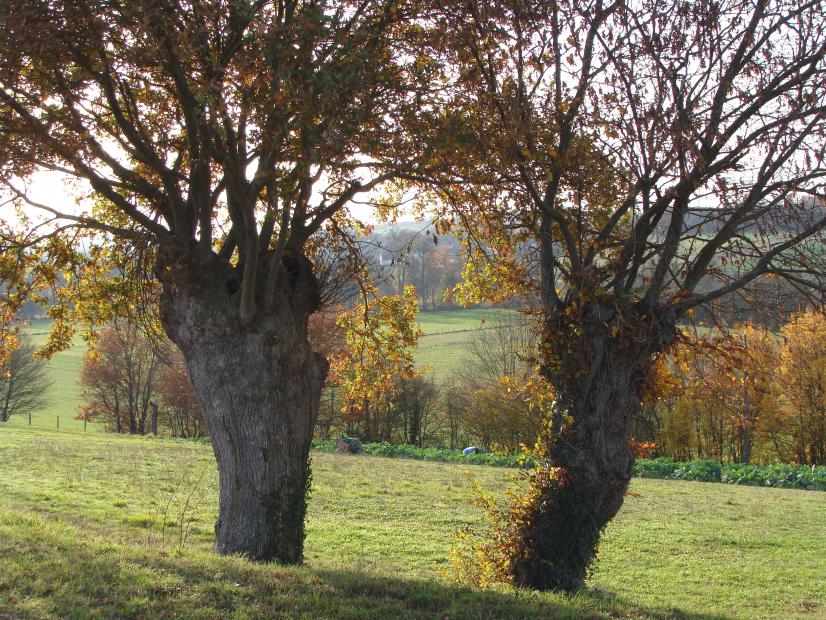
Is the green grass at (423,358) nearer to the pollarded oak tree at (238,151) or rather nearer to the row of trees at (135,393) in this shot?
the row of trees at (135,393)

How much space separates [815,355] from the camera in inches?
1601

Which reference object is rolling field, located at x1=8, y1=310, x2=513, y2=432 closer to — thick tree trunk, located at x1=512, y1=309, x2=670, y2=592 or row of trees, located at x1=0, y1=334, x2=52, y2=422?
row of trees, located at x1=0, y1=334, x2=52, y2=422

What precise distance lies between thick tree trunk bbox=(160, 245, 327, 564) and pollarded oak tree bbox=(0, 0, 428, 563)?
0.02m

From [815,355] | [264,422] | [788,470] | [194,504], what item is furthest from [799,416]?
[264,422]

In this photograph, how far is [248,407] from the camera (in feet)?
27.9

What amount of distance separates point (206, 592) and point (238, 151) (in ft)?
16.3

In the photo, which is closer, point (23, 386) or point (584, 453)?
point (584, 453)

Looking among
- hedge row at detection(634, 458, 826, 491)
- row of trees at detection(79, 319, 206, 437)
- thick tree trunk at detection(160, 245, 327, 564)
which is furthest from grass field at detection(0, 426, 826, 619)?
row of trees at detection(79, 319, 206, 437)

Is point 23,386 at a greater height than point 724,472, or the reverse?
point 23,386

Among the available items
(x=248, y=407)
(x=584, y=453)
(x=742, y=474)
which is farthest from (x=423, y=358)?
(x=248, y=407)

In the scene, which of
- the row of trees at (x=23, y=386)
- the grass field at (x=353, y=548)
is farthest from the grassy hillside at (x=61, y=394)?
the grass field at (x=353, y=548)

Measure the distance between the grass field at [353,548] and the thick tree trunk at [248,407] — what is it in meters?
0.64

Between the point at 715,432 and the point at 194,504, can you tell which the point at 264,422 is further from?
the point at 715,432

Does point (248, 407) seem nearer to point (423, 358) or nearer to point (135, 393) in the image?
point (135, 393)
